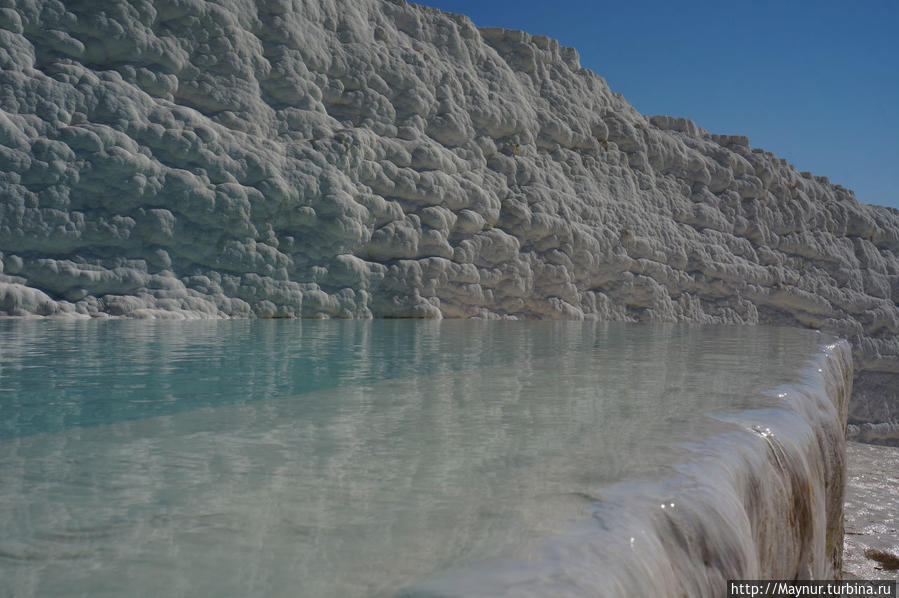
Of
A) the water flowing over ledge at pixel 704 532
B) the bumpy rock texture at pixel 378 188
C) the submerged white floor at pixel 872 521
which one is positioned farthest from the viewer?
the bumpy rock texture at pixel 378 188

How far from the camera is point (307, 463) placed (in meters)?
1.61

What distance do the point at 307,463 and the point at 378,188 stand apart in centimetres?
1054

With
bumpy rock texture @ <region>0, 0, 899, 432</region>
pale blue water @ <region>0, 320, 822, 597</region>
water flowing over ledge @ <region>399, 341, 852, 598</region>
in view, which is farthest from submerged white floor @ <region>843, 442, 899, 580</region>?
bumpy rock texture @ <region>0, 0, 899, 432</region>

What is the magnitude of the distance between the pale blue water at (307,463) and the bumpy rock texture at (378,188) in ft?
20.5

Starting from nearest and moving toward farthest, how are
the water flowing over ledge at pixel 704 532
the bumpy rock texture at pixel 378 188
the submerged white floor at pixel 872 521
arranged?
the water flowing over ledge at pixel 704 532 → the submerged white floor at pixel 872 521 → the bumpy rock texture at pixel 378 188

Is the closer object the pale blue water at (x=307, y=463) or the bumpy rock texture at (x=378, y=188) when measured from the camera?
the pale blue water at (x=307, y=463)

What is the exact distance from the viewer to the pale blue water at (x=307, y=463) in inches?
40.8

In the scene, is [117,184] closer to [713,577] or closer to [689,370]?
[689,370]

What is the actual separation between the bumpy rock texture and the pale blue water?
626 centimetres

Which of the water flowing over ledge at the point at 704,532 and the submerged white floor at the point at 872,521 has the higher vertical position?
the water flowing over ledge at the point at 704,532

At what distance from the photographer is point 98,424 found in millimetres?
2043

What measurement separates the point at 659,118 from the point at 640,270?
6625 mm

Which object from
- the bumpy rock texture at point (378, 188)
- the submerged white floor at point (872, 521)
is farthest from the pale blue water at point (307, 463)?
the bumpy rock texture at point (378, 188)

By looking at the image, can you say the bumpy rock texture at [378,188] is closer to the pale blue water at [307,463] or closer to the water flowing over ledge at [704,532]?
the pale blue water at [307,463]
